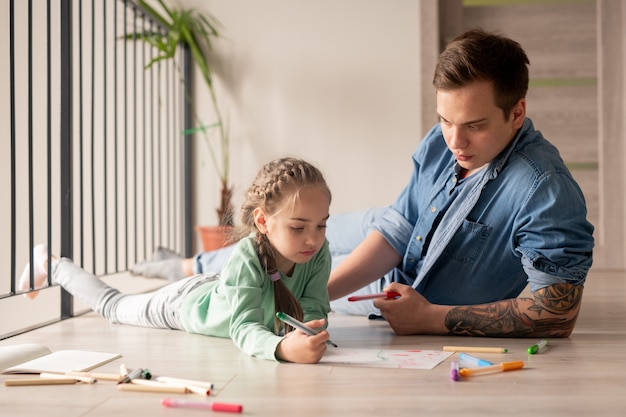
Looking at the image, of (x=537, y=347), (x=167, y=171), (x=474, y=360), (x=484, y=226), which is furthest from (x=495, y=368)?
(x=167, y=171)

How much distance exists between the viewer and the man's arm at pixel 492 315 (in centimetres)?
160

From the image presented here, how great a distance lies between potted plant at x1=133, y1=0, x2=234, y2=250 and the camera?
359 centimetres

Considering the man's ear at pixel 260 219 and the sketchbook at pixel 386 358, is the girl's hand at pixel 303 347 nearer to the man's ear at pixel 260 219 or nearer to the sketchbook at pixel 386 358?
the sketchbook at pixel 386 358

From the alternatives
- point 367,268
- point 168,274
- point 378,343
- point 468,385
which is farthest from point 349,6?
point 468,385

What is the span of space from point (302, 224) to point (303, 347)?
0.27 metres

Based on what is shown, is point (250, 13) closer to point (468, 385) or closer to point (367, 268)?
point (367, 268)

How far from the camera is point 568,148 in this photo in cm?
382

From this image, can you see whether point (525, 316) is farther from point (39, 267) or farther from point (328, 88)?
point (328, 88)

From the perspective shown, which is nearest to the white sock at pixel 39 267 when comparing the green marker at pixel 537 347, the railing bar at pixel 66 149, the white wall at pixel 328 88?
the railing bar at pixel 66 149

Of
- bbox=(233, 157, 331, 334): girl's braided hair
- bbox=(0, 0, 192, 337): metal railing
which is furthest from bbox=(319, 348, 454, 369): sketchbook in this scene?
bbox=(0, 0, 192, 337): metal railing

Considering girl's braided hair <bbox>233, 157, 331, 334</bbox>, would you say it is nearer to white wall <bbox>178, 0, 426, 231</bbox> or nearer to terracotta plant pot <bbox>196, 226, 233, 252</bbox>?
terracotta plant pot <bbox>196, 226, 233, 252</bbox>

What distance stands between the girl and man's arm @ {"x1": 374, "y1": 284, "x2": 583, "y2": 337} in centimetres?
18

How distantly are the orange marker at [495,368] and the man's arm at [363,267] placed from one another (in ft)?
2.07

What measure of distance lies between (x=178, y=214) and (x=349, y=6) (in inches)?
56.2
